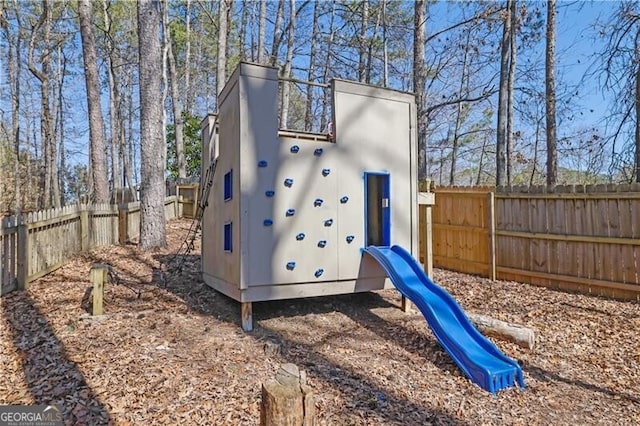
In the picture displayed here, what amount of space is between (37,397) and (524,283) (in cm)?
700

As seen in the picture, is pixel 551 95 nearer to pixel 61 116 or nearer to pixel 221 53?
pixel 221 53

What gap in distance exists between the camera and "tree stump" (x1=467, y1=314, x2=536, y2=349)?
4.33m

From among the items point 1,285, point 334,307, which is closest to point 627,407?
point 334,307

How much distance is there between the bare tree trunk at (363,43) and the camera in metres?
15.0

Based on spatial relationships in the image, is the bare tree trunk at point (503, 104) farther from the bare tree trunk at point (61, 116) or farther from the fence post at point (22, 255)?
the bare tree trunk at point (61, 116)

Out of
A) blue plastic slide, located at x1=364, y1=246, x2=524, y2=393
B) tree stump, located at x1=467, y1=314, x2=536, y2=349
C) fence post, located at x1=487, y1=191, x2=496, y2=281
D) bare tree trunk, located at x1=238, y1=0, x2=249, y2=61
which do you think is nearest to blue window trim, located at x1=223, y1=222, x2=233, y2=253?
blue plastic slide, located at x1=364, y1=246, x2=524, y2=393

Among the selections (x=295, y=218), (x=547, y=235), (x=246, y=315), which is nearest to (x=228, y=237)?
(x=295, y=218)

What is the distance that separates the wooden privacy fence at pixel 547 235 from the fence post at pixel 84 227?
278 inches

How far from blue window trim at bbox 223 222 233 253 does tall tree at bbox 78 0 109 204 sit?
5.79 m

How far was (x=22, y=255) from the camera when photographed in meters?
5.29

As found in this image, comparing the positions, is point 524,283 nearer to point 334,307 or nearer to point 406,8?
point 334,307

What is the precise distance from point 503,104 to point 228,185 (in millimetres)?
8952

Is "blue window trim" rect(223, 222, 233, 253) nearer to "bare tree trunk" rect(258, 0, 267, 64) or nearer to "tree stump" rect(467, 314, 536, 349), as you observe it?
"tree stump" rect(467, 314, 536, 349)

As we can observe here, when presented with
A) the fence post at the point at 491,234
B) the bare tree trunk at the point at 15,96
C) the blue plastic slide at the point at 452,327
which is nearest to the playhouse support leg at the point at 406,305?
the blue plastic slide at the point at 452,327
